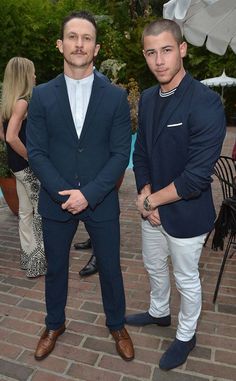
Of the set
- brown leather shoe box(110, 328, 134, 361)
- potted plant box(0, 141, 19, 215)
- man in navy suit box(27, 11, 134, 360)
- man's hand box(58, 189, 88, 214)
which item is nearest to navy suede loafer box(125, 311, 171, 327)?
brown leather shoe box(110, 328, 134, 361)

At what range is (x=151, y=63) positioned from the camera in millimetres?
2180

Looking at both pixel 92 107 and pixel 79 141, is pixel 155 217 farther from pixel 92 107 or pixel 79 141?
pixel 92 107

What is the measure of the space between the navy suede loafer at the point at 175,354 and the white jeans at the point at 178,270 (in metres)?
0.05

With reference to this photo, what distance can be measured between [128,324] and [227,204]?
1.21 metres

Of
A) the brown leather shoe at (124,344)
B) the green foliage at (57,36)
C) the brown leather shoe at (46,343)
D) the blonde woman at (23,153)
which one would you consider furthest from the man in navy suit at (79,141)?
the green foliage at (57,36)

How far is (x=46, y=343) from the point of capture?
8.69 ft

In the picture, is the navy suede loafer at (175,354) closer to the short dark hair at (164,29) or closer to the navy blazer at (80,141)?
the navy blazer at (80,141)

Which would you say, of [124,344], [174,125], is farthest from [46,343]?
[174,125]

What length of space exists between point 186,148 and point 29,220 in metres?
2.09

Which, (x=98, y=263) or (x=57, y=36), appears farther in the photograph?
(x=57, y=36)

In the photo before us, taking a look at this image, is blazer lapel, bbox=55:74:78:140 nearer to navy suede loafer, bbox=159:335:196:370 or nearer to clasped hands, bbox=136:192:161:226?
clasped hands, bbox=136:192:161:226

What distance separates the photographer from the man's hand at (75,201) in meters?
2.27

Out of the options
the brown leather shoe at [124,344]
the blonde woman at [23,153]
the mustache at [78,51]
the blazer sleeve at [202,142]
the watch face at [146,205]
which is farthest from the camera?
the blonde woman at [23,153]

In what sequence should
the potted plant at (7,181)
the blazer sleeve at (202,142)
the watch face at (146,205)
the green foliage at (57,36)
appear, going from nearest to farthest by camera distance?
1. the blazer sleeve at (202,142)
2. the watch face at (146,205)
3. the potted plant at (7,181)
4. the green foliage at (57,36)
